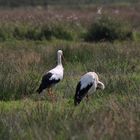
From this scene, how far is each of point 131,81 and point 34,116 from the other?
427 cm

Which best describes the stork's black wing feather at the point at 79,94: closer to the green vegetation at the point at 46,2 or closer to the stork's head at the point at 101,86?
the stork's head at the point at 101,86

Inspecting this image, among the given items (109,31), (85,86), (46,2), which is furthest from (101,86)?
(46,2)

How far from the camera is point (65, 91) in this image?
12.7m

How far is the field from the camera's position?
25.0 feet

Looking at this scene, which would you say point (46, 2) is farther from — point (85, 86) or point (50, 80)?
point (85, 86)

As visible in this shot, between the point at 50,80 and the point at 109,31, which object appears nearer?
the point at 50,80

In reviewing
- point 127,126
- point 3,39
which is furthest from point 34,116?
point 3,39

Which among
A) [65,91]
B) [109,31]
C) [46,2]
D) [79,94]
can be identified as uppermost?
[79,94]

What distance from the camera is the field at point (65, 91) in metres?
7.63

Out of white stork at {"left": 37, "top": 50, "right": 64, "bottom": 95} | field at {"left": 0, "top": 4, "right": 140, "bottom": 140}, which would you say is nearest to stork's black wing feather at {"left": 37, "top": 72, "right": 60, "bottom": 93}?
white stork at {"left": 37, "top": 50, "right": 64, "bottom": 95}

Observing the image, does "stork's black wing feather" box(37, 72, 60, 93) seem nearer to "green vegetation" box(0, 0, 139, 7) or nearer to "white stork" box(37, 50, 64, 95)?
"white stork" box(37, 50, 64, 95)

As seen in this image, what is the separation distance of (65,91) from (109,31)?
40.8 ft

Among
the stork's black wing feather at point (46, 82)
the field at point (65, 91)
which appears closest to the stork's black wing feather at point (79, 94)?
the field at point (65, 91)

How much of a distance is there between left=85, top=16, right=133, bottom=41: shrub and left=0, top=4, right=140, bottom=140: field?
1.24 feet
